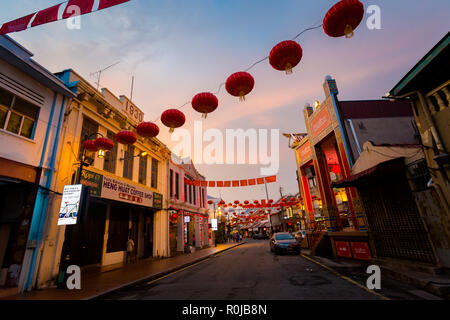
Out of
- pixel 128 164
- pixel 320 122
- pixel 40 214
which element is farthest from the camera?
pixel 128 164

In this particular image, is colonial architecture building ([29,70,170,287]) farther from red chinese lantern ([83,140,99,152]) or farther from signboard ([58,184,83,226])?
red chinese lantern ([83,140,99,152])

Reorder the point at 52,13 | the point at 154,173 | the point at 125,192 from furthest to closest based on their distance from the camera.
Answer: the point at 154,173 → the point at 125,192 → the point at 52,13

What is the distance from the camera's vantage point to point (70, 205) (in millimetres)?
8328

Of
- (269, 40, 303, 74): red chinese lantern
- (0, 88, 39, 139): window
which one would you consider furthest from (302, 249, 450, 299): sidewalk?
(0, 88, 39, 139): window

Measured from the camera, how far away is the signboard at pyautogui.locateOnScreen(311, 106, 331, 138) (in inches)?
534

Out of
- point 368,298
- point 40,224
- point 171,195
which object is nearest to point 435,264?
point 368,298

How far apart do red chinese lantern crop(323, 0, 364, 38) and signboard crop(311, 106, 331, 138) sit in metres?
9.39

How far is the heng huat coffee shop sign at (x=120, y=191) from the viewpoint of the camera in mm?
11211

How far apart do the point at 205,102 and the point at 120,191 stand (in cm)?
945

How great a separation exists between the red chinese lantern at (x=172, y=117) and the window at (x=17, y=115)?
227 inches

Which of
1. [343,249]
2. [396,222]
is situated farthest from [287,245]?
[396,222]

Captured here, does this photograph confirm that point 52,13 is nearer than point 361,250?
Yes

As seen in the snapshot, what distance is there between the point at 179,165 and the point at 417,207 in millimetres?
19682

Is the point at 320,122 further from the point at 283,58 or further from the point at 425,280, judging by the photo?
the point at 425,280
